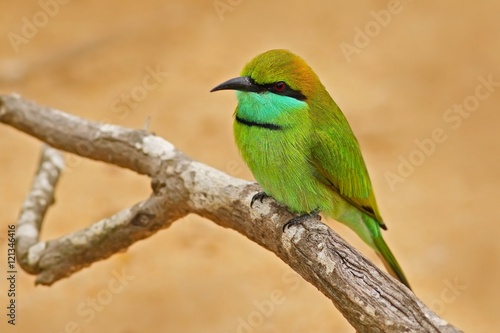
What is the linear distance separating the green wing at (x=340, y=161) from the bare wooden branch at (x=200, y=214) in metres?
0.25

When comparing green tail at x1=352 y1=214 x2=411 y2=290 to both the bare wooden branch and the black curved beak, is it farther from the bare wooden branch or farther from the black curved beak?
the black curved beak

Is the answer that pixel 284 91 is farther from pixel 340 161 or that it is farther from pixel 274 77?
pixel 340 161

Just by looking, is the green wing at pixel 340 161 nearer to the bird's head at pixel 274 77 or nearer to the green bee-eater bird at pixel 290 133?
the green bee-eater bird at pixel 290 133

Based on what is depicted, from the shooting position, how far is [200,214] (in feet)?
10.6

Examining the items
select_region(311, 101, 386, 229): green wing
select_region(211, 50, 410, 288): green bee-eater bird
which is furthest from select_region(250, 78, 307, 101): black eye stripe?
select_region(311, 101, 386, 229): green wing

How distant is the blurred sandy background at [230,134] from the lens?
Answer: 4.96 meters

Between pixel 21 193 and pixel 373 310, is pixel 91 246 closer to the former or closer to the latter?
pixel 373 310

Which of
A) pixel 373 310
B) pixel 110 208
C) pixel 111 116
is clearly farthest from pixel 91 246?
pixel 111 116

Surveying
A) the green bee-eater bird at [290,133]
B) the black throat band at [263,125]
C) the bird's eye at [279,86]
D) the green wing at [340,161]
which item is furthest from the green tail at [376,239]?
the bird's eye at [279,86]

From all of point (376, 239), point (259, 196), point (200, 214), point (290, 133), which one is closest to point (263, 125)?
point (290, 133)

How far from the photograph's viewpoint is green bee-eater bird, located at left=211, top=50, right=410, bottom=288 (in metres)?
2.85

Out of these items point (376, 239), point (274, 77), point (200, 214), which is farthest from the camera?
point (376, 239)

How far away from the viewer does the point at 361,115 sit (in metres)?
6.85

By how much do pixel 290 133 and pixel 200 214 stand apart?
0.61 meters
